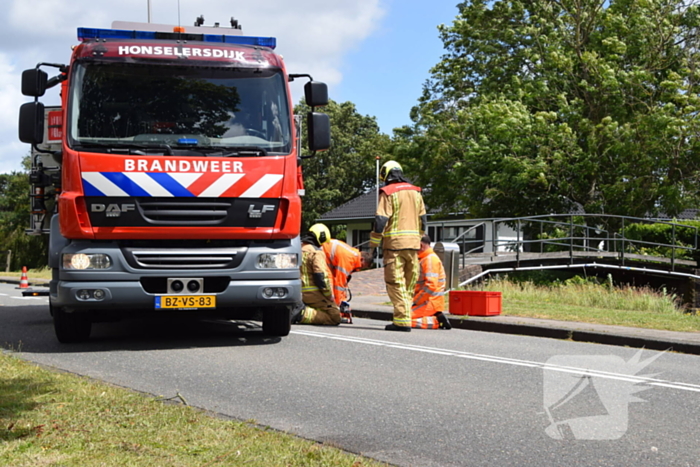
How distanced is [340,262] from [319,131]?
303cm

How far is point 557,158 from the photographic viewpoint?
24375 mm

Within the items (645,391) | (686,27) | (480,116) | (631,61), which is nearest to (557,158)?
(480,116)

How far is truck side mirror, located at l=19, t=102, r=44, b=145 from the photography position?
8.33 m

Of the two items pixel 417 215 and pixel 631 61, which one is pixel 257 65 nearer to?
pixel 417 215

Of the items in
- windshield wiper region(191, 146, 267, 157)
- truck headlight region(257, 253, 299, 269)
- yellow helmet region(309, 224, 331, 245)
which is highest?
windshield wiper region(191, 146, 267, 157)

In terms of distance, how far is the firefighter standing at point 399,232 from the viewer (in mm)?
10398

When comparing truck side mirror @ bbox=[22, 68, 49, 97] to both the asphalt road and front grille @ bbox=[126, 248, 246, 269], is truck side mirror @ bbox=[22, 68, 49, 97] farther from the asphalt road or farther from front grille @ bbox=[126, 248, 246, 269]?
the asphalt road

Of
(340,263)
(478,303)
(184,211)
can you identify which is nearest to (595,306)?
(478,303)

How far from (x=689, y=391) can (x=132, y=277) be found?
5.20m

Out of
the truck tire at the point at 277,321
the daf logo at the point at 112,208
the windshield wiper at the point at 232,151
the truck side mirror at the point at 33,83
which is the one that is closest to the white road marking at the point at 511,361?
the truck tire at the point at 277,321

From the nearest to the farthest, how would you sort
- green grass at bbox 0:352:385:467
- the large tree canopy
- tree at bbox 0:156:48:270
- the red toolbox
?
green grass at bbox 0:352:385:467
the red toolbox
the large tree canopy
tree at bbox 0:156:48:270

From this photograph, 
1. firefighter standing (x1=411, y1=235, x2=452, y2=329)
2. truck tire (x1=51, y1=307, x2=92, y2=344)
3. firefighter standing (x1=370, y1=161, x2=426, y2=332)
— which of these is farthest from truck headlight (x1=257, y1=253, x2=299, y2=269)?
firefighter standing (x1=411, y1=235, x2=452, y2=329)

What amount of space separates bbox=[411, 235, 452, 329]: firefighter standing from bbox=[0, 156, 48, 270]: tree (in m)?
40.3

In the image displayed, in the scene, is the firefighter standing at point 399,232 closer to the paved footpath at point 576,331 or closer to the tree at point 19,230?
the paved footpath at point 576,331
